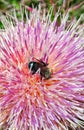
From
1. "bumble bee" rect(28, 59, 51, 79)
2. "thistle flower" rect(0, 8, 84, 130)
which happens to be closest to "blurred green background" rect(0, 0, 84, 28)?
"thistle flower" rect(0, 8, 84, 130)

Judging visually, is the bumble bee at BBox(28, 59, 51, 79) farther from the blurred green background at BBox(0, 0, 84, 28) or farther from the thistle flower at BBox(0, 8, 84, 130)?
the blurred green background at BBox(0, 0, 84, 28)

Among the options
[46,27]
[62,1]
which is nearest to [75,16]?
[62,1]

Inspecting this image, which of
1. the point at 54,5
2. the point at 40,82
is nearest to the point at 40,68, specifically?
the point at 40,82

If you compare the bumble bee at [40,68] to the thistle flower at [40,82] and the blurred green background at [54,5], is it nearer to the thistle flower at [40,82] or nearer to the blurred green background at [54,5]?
the thistle flower at [40,82]

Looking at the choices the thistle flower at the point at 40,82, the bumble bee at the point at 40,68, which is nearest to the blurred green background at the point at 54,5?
the thistle flower at the point at 40,82

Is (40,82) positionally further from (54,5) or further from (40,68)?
(54,5)
